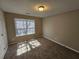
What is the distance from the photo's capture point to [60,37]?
13.0ft

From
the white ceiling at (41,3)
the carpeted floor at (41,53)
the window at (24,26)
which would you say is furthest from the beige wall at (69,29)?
the window at (24,26)

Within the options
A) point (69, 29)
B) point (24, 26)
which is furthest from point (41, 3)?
point (24, 26)

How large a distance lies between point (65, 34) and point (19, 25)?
11.6 ft

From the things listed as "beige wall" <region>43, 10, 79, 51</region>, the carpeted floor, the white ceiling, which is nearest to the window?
the carpeted floor

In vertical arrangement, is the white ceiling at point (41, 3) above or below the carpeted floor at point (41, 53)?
above

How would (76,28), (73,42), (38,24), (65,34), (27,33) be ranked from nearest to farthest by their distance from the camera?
(76,28) → (73,42) → (65,34) → (27,33) → (38,24)

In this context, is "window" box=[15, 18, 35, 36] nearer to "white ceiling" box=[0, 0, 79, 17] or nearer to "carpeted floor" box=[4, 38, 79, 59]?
"carpeted floor" box=[4, 38, 79, 59]

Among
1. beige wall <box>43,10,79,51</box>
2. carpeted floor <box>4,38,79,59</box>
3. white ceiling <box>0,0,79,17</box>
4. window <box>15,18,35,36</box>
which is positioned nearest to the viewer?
white ceiling <box>0,0,79,17</box>

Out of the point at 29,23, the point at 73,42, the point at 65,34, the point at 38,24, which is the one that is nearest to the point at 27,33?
the point at 29,23

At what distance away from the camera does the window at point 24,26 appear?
482 cm

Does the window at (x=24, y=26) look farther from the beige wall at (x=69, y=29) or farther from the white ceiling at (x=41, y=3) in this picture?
the beige wall at (x=69, y=29)

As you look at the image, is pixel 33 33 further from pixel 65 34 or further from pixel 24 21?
pixel 65 34

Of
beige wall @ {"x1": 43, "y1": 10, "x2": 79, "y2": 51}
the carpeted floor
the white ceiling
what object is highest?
the white ceiling

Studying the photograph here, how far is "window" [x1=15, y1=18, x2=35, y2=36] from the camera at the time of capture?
4.82 meters
